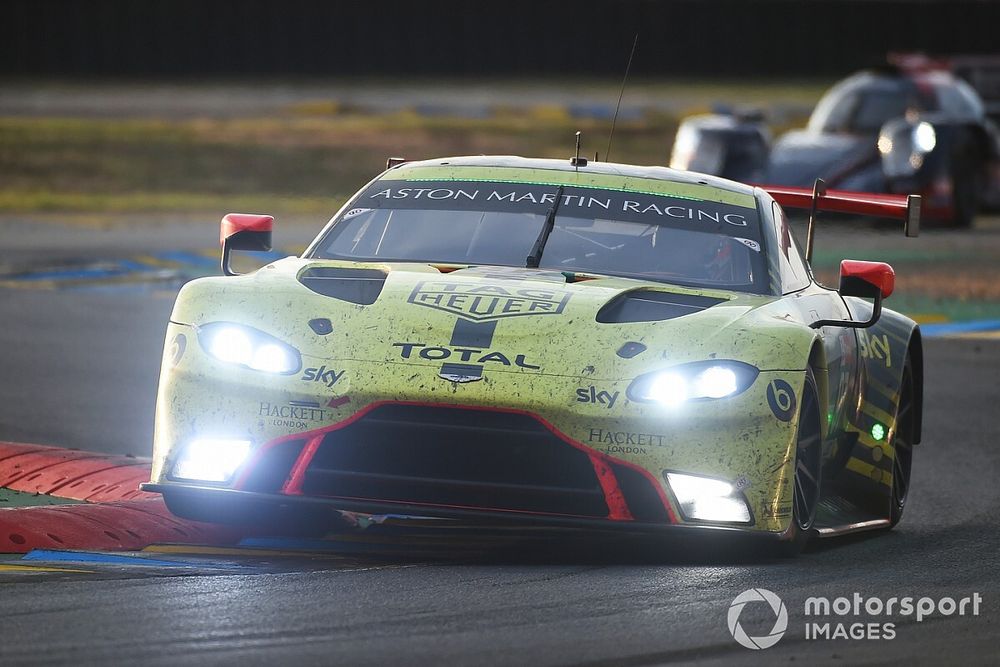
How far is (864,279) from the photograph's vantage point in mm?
6891

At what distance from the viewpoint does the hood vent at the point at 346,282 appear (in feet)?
20.4

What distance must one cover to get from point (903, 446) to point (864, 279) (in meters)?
1.11

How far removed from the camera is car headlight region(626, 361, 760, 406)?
227 inches

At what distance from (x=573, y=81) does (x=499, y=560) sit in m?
39.0

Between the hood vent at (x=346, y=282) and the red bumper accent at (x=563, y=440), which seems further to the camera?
the hood vent at (x=346, y=282)

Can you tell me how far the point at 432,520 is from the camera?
6.71 metres

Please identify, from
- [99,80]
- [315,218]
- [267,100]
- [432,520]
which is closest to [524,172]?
[432,520]

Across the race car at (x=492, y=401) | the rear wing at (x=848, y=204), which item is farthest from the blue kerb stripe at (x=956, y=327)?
the race car at (x=492, y=401)

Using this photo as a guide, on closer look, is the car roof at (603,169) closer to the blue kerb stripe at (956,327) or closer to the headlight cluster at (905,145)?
the blue kerb stripe at (956,327)

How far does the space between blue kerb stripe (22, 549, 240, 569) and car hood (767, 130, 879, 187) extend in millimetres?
13969

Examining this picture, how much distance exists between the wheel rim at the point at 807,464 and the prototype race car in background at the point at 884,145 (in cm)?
1321

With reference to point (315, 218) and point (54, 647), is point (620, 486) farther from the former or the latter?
point (315, 218)

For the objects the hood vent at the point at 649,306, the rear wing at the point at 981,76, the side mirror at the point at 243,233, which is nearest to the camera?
the hood vent at the point at 649,306

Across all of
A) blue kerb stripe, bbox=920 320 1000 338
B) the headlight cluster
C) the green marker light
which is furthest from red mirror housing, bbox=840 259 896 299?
the headlight cluster
